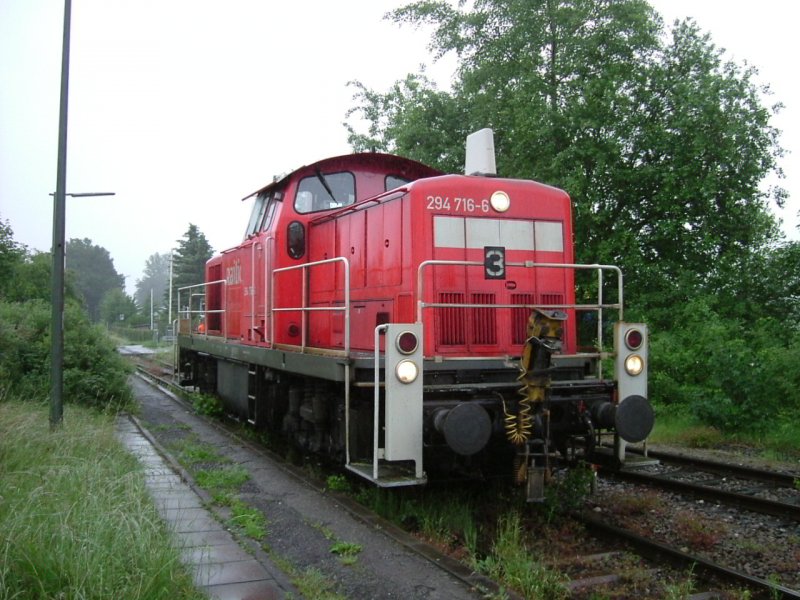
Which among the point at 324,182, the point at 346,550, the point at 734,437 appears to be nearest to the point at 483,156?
the point at 324,182

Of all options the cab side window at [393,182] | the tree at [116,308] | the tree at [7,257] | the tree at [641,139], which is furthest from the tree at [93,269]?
the cab side window at [393,182]

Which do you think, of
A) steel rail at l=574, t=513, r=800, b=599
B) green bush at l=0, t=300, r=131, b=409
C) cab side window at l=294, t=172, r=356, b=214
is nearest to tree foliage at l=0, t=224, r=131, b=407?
green bush at l=0, t=300, r=131, b=409

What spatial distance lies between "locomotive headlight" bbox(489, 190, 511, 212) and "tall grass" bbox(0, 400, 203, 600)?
12.7 ft

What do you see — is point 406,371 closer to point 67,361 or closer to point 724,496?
point 724,496

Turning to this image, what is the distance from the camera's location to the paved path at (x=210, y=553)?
13.7ft

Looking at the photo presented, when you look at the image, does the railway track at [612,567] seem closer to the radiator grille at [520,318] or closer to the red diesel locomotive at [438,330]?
the red diesel locomotive at [438,330]

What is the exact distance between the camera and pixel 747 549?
5410 mm

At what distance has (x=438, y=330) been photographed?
6.14 metres

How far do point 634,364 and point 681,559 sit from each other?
172 centimetres

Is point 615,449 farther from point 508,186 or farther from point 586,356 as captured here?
point 508,186

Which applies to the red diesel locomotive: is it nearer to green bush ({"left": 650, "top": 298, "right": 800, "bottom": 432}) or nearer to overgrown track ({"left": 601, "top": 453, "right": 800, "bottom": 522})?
overgrown track ({"left": 601, "top": 453, "right": 800, "bottom": 522})

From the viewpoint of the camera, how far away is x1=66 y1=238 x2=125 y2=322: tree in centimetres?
9894

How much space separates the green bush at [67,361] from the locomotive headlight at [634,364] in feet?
26.1

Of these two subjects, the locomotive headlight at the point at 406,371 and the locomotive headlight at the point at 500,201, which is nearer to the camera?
the locomotive headlight at the point at 406,371
